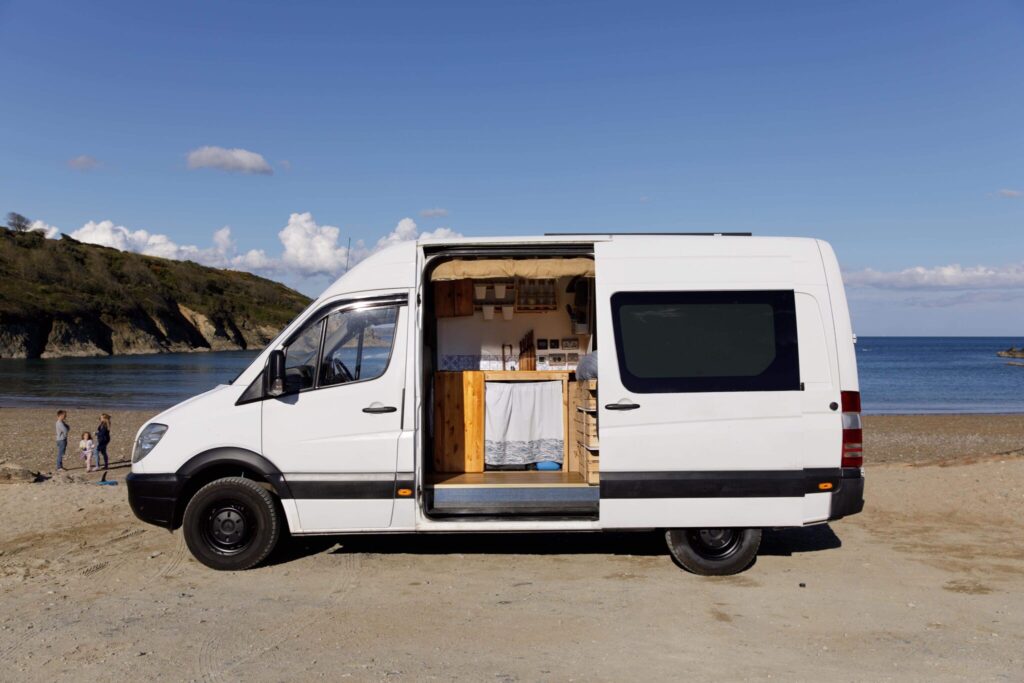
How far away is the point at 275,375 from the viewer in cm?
726

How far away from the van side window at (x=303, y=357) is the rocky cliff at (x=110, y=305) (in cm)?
7982

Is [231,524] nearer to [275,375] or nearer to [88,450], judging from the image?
[275,375]

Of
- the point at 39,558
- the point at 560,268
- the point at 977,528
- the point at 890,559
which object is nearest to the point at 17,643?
the point at 39,558

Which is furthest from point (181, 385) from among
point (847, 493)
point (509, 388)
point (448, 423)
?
point (847, 493)

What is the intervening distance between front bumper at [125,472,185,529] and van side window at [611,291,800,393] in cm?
383

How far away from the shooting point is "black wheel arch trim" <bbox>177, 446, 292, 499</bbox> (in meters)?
7.29

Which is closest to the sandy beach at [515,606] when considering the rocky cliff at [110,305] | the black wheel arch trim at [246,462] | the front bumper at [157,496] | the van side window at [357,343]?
the front bumper at [157,496]

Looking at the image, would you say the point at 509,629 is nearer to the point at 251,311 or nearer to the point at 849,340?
the point at 849,340

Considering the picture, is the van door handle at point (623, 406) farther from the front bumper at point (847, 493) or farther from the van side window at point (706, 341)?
the front bumper at point (847, 493)

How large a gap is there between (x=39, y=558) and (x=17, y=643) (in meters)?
2.55

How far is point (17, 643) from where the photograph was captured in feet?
18.8

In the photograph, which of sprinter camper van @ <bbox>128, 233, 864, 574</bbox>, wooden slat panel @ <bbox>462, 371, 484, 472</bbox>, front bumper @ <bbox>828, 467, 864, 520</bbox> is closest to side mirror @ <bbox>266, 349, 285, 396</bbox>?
sprinter camper van @ <bbox>128, 233, 864, 574</bbox>

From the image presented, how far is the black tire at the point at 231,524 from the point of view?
7418mm

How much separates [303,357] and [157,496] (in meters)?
1.67
